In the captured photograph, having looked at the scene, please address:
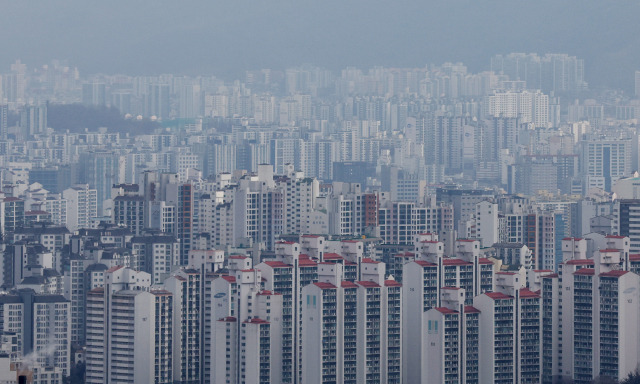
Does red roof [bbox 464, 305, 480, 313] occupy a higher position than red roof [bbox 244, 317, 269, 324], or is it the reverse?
red roof [bbox 464, 305, 480, 313]

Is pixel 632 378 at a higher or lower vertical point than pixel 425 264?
lower

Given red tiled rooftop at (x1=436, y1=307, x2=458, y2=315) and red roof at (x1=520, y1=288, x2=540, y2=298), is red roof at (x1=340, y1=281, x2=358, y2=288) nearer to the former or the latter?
red tiled rooftop at (x1=436, y1=307, x2=458, y2=315)

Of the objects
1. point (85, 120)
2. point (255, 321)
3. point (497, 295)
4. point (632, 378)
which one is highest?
point (85, 120)

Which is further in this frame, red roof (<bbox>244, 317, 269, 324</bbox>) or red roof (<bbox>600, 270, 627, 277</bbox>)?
red roof (<bbox>600, 270, 627, 277</bbox>)

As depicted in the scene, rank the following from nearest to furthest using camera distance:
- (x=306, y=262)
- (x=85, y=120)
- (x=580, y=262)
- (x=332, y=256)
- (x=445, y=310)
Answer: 1. (x=445, y=310)
2. (x=580, y=262)
3. (x=306, y=262)
4. (x=332, y=256)
5. (x=85, y=120)

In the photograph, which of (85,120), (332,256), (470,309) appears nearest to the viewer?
(470,309)

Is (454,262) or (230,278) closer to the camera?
(230,278)

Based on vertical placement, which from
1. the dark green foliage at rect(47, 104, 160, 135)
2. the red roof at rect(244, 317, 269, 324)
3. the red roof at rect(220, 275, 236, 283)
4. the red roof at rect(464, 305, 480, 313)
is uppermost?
the dark green foliage at rect(47, 104, 160, 135)

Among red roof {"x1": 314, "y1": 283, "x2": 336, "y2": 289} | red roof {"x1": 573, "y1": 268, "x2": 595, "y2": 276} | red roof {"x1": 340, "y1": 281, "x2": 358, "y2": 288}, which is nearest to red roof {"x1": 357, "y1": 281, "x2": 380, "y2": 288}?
red roof {"x1": 340, "y1": 281, "x2": 358, "y2": 288}

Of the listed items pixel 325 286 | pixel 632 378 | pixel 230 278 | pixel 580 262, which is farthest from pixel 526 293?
pixel 230 278

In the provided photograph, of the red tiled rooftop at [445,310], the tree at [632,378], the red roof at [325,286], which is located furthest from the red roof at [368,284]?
the tree at [632,378]

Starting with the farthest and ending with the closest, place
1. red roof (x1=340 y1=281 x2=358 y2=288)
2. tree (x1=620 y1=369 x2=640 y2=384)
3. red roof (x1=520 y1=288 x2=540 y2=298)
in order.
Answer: red roof (x1=520 y1=288 x2=540 y2=298) → red roof (x1=340 y1=281 x2=358 y2=288) → tree (x1=620 y1=369 x2=640 y2=384)

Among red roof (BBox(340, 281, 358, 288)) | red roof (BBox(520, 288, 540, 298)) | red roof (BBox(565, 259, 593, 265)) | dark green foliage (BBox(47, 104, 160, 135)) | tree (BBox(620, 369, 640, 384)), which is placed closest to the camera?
tree (BBox(620, 369, 640, 384))

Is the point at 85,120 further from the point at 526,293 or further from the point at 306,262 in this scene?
the point at 526,293
